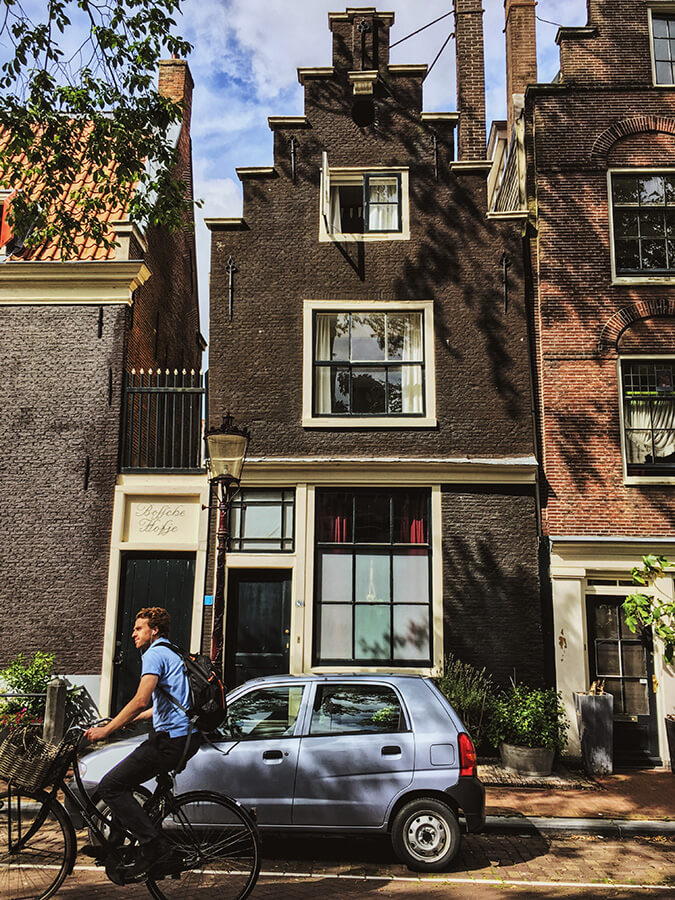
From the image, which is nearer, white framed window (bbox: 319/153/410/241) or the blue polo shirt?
the blue polo shirt

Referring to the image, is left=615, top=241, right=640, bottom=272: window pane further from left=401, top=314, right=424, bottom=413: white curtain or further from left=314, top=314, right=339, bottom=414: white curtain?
left=314, top=314, right=339, bottom=414: white curtain

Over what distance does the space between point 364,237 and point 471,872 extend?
10195 mm

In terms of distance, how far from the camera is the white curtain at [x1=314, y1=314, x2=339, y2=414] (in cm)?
1355

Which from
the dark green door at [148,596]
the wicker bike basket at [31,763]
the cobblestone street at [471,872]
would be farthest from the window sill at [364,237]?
the wicker bike basket at [31,763]

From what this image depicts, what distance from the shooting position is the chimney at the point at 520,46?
16.9 meters

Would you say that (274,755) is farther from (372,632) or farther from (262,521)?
(262,521)

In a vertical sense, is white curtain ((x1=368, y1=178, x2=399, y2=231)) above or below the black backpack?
above

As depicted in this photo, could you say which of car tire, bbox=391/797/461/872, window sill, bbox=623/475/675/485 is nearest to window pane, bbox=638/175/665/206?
window sill, bbox=623/475/675/485

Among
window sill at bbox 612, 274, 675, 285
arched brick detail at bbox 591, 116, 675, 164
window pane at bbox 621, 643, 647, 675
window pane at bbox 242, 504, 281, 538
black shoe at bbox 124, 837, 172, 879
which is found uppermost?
arched brick detail at bbox 591, 116, 675, 164

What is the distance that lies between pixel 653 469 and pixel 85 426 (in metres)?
9.42

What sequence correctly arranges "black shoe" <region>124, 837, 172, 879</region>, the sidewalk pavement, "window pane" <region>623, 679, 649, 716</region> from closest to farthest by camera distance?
"black shoe" <region>124, 837, 172, 879</region> < the sidewalk pavement < "window pane" <region>623, 679, 649, 716</region>

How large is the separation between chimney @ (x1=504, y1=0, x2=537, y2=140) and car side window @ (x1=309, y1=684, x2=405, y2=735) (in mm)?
13505

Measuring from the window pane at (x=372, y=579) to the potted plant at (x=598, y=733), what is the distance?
3393mm

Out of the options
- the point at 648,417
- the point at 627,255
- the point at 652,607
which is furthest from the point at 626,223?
the point at 652,607
